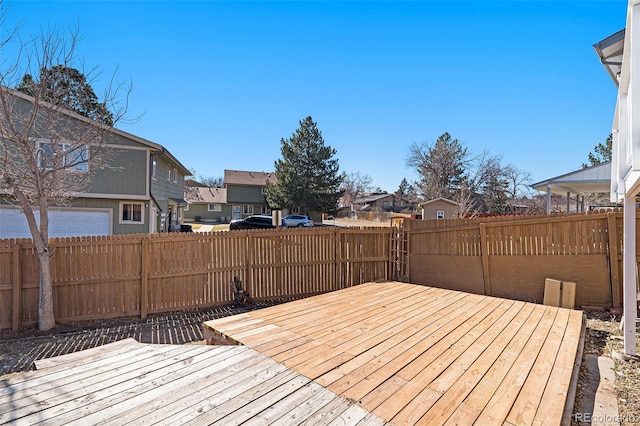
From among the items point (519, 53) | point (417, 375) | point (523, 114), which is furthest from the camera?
point (523, 114)

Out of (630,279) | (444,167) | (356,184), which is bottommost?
(630,279)

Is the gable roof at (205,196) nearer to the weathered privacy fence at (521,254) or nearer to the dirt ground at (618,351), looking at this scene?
the weathered privacy fence at (521,254)

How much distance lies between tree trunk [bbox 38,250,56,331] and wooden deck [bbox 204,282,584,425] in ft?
11.0

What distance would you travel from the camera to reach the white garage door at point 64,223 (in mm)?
11047

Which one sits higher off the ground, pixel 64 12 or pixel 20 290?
pixel 64 12

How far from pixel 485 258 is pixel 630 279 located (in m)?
2.67

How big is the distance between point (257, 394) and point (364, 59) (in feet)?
Answer: 37.3

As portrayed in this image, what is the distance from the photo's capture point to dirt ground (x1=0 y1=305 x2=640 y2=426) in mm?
3524

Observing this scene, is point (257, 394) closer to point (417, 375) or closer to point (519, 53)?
point (417, 375)

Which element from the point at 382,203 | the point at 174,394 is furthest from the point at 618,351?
the point at 382,203

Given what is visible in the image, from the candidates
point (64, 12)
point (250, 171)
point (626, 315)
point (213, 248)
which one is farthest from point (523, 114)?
point (250, 171)

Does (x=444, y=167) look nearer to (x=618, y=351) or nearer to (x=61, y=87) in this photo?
(x=618, y=351)

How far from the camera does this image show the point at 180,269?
6039 millimetres

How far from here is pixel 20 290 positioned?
5.09 metres
